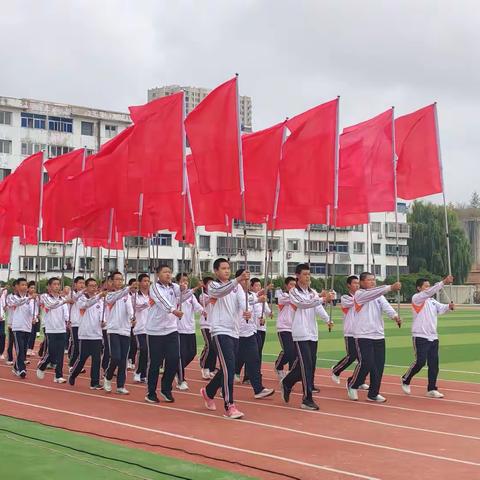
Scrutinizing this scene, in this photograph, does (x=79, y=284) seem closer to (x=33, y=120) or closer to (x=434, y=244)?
(x=33, y=120)

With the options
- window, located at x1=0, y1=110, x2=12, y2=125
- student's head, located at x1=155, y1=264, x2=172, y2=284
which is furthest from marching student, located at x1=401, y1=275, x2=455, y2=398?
window, located at x1=0, y1=110, x2=12, y2=125

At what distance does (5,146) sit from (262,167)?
1936 inches

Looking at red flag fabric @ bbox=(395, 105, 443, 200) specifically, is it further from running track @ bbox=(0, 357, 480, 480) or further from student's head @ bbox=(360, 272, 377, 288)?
running track @ bbox=(0, 357, 480, 480)

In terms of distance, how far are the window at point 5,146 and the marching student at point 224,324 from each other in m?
52.7

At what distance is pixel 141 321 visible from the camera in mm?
14242

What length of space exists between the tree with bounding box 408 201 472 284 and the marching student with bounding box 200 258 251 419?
69.5 metres

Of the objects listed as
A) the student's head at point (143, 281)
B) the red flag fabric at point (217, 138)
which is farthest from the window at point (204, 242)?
the red flag fabric at point (217, 138)

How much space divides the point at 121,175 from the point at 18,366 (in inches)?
154

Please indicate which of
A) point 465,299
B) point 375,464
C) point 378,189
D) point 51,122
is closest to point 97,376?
point 378,189

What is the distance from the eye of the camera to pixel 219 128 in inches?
470

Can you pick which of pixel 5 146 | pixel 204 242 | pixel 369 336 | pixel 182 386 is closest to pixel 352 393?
pixel 369 336

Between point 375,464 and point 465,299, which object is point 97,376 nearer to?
point 375,464

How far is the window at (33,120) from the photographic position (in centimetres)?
6116

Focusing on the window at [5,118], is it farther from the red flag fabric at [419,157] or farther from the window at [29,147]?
the red flag fabric at [419,157]
